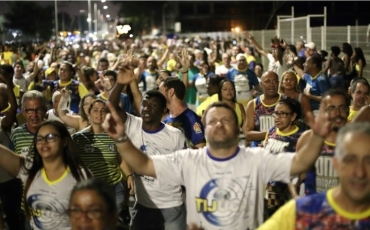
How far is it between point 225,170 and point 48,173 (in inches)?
54.9

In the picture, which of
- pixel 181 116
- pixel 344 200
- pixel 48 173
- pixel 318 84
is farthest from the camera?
pixel 318 84

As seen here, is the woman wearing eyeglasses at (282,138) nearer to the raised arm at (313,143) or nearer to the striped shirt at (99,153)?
the striped shirt at (99,153)

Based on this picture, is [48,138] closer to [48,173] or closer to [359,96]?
[48,173]

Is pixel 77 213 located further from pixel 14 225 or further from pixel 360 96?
pixel 360 96

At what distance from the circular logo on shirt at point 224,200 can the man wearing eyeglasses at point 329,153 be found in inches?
51.0

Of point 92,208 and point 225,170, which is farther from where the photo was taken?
point 225,170

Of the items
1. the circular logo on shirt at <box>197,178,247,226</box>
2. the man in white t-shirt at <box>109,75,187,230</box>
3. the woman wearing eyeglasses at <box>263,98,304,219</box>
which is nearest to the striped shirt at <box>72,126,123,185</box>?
the man in white t-shirt at <box>109,75,187,230</box>

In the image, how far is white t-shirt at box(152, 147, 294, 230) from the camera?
3.89m

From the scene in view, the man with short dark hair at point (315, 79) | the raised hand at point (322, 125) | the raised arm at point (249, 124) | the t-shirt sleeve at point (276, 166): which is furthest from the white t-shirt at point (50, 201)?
the man with short dark hair at point (315, 79)

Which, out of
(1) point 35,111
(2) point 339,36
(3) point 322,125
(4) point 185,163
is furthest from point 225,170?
(2) point 339,36

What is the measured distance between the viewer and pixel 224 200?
3.88m

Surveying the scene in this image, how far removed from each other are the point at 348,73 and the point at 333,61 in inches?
17.2

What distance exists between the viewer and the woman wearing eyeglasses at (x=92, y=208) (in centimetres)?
347

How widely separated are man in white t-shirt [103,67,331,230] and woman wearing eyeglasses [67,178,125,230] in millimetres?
364
